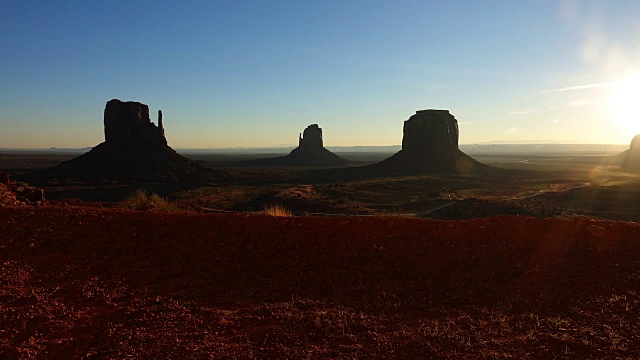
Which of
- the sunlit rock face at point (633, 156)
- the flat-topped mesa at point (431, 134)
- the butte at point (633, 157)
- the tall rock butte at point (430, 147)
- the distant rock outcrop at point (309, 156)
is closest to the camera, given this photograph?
the tall rock butte at point (430, 147)

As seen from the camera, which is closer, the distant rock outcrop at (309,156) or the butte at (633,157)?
the butte at (633,157)

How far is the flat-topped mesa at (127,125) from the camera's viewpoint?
8175 cm

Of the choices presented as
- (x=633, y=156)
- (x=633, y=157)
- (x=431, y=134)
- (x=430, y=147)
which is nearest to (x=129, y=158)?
(x=430, y=147)

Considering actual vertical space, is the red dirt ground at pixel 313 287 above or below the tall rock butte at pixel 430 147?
below

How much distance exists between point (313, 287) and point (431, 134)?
100896mm

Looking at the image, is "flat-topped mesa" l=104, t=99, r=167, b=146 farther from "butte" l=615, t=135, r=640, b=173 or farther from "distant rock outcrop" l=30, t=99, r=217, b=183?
"butte" l=615, t=135, r=640, b=173

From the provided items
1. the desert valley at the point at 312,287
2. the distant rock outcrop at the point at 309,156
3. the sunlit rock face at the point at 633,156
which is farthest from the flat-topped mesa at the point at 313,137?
the desert valley at the point at 312,287

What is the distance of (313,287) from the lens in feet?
24.2

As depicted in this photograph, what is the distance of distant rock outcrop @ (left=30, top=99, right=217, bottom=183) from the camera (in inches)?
2698

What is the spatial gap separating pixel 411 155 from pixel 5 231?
97.7 metres

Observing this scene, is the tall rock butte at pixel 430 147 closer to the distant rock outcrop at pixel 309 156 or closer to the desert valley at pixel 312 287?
the distant rock outcrop at pixel 309 156

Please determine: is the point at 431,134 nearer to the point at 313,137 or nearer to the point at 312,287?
the point at 313,137

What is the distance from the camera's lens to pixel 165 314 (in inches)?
245

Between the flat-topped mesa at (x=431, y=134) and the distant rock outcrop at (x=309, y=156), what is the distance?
39.3m
